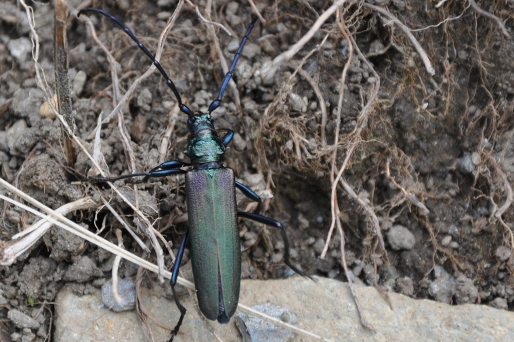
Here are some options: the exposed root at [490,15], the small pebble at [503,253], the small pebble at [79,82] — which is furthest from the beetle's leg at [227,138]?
the small pebble at [503,253]

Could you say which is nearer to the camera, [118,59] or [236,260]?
[236,260]

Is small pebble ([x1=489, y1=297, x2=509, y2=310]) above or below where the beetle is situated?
below

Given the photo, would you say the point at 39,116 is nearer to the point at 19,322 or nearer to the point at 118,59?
the point at 118,59

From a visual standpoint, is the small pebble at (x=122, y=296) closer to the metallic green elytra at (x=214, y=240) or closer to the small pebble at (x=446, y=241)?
the metallic green elytra at (x=214, y=240)

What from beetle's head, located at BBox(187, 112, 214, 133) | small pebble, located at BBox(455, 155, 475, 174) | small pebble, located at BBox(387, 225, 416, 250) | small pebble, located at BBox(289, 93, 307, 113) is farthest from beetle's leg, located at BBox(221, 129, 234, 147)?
small pebble, located at BBox(455, 155, 475, 174)

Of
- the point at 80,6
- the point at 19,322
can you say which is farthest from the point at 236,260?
the point at 80,6

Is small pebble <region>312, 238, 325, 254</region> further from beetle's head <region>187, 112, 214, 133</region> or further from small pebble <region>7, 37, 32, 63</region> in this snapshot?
small pebble <region>7, 37, 32, 63</region>
